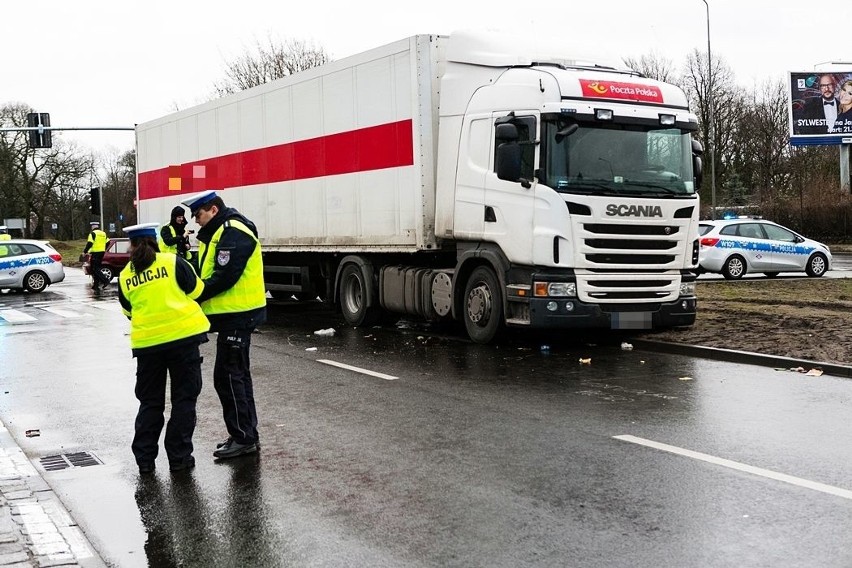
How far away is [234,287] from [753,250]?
18743 mm

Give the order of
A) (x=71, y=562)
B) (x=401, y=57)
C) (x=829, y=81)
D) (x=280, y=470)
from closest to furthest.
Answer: (x=71, y=562) → (x=280, y=470) → (x=401, y=57) → (x=829, y=81)

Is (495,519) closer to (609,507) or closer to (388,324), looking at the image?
(609,507)

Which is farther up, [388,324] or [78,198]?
[78,198]

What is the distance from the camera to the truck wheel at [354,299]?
50.0ft

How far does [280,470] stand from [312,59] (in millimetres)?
47473

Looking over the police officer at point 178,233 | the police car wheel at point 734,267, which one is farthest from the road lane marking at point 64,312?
the police car wheel at point 734,267

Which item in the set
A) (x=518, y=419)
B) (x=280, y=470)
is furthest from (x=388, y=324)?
(x=280, y=470)

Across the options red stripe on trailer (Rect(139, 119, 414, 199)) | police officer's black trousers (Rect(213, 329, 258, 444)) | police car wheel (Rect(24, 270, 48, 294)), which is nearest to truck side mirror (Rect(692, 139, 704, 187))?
red stripe on trailer (Rect(139, 119, 414, 199))

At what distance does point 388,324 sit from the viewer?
15.8 metres

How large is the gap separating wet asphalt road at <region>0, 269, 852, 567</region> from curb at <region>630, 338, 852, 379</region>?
11.7 inches

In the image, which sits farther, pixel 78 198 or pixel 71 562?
pixel 78 198

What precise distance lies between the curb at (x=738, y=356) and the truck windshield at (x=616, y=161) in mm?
1866

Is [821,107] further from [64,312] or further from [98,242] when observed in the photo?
[64,312]

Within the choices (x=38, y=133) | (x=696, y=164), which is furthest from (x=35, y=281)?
(x=696, y=164)
